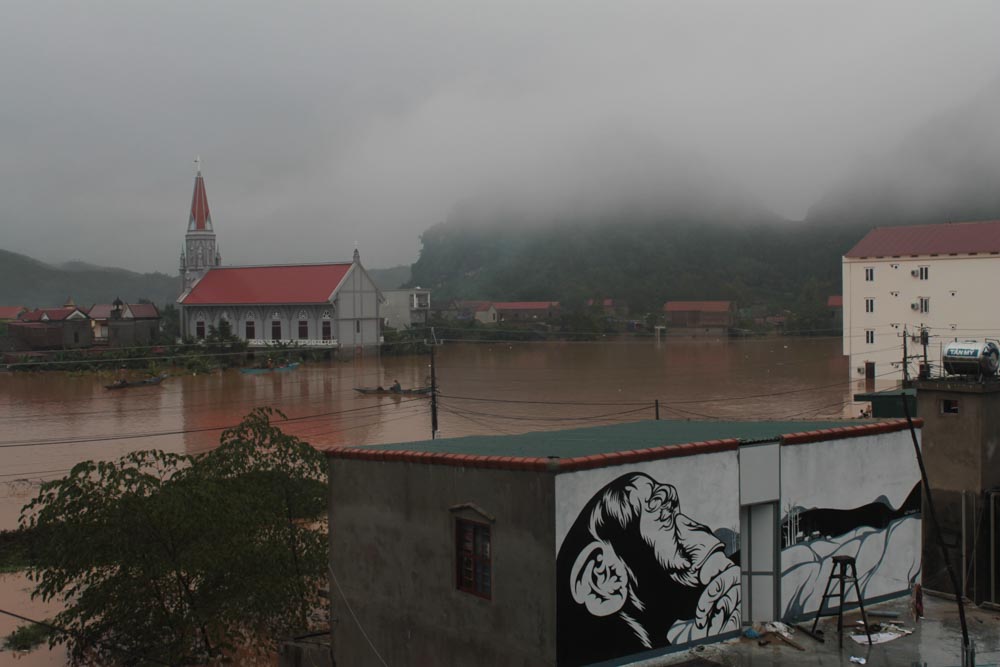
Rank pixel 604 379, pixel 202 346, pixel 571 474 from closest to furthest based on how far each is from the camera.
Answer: pixel 571 474
pixel 604 379
pixel 202 346

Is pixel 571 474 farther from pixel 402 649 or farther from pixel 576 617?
pixel 402 649

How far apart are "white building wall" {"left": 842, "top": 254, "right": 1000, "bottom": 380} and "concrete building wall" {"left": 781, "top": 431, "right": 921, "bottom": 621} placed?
18368 mm

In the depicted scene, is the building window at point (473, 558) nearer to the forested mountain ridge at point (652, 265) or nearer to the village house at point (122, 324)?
the village house at point (122, 324)

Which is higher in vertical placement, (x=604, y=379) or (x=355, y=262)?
(x=355, y=262)

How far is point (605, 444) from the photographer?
6023 millimetres

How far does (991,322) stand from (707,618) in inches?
864

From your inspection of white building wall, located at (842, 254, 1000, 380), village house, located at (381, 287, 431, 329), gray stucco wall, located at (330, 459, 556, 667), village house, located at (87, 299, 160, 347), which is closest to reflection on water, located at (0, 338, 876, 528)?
white building wall, located at (842, 254, 1000, 380)

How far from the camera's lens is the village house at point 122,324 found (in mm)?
47562

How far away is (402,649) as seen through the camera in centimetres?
608

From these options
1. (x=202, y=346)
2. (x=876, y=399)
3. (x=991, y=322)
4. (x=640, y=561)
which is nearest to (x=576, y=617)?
(x=640, y=561)

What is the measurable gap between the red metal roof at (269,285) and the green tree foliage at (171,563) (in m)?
38.8

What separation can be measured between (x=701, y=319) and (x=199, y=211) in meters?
32.7

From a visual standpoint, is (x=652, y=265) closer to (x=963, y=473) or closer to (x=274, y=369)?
(x=274, y=369)

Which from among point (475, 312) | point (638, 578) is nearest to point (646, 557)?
point (638, 578)
